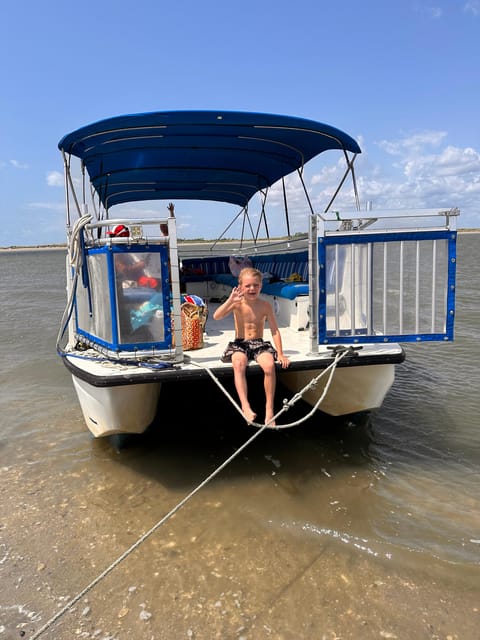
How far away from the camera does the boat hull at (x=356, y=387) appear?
4508 mm

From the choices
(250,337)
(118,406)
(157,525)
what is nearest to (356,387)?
(250,337)

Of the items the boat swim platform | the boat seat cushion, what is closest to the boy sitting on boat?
the boat swim platform

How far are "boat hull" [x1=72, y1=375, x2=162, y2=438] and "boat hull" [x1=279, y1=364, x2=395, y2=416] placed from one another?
1352 millimetres

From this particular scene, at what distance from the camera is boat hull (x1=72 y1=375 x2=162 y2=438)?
13.7 feet

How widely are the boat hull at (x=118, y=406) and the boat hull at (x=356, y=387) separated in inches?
53.2

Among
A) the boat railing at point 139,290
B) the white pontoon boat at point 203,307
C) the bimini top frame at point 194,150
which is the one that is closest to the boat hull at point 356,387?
the white pontoon boat at point 203,307

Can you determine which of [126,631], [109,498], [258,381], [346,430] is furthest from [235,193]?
[126,631]

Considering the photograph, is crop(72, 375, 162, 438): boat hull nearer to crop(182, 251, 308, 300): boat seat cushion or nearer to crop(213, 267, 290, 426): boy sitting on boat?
crop(213, 267, 290, 426): boy sitting on boat

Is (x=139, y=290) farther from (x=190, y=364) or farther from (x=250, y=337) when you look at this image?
(x=250, y=337)

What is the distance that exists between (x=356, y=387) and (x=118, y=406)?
2.14 m

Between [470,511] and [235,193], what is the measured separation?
7.34 m

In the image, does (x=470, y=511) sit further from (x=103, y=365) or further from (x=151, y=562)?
(x=103, y=365)

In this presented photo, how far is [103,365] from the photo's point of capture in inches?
165

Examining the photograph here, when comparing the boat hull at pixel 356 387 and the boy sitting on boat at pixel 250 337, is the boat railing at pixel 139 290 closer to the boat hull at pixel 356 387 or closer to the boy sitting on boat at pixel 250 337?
the boy sitting on boat at pixel 250 337
